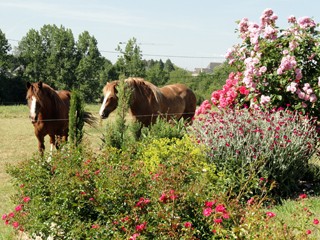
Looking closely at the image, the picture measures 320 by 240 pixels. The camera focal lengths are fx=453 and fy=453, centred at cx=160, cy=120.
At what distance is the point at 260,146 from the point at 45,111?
6.05m

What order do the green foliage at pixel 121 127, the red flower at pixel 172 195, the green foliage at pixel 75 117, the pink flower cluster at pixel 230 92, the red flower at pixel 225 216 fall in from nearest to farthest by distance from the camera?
the red flower at pixel 225 216 < the red flower at pixel 172 195 < the green foliage at pixel 121 127 < the pink flower cluster at pixel 230 92 < the green foliage at pixel 75 117

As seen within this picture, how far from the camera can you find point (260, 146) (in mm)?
6590

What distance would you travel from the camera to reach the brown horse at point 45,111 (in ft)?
34.1

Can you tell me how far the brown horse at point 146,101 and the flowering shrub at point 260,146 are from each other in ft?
8.20

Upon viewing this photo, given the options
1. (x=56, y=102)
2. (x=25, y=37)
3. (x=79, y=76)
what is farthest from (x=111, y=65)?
(x=56, y=102)

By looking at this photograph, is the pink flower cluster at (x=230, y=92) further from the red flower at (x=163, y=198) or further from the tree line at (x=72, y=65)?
the tree line at (x=72, y=65)

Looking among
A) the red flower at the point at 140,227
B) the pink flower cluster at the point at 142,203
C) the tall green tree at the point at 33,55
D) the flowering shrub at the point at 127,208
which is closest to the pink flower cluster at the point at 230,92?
the flowering shrub at the point at 127,208

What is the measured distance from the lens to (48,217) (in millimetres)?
4363

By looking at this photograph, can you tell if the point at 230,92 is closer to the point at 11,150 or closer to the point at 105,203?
the point at 105,203

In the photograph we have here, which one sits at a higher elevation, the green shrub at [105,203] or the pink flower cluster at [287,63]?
the pink flower cluster at [287,63]

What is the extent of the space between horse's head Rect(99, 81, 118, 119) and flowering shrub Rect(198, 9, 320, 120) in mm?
2676

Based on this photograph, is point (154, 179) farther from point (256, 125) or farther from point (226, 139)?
point (256, 125)

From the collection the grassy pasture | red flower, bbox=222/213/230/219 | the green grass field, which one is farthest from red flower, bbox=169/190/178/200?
the grassy pasture

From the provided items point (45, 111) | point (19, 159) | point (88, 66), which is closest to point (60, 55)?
point (88, 66)
